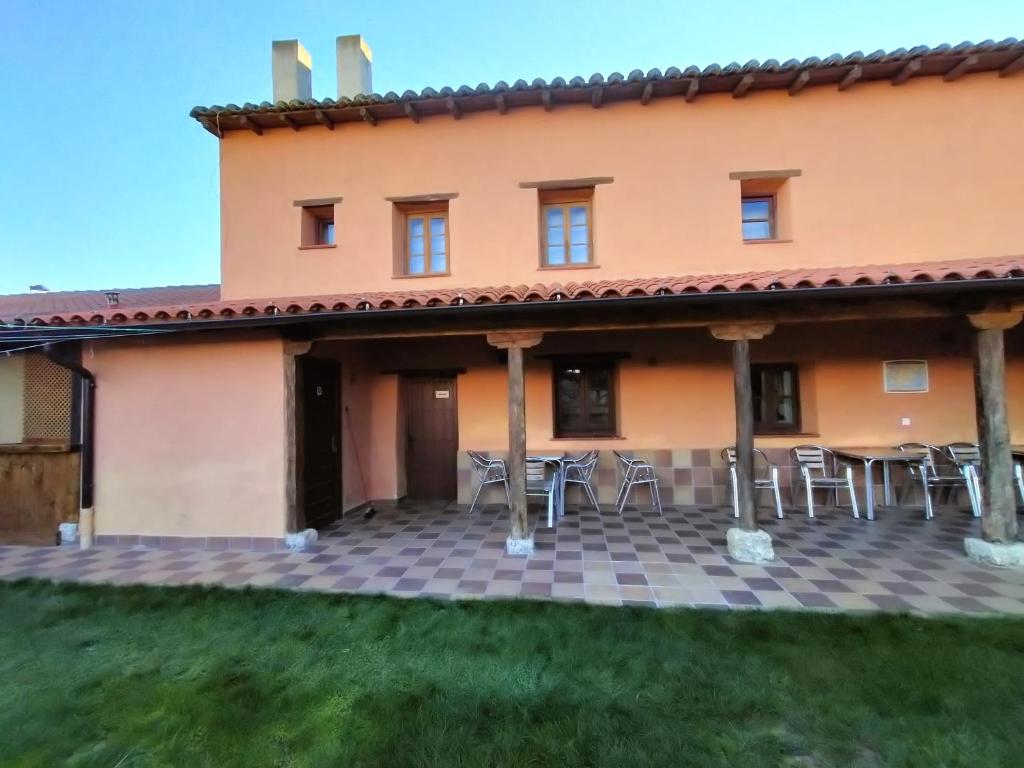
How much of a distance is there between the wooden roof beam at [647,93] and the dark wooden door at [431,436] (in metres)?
4.89

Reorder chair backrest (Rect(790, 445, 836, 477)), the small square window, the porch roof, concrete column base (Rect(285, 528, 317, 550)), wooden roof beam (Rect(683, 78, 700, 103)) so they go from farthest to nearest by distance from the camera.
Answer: the small square window → chair backrest (Rect(790, 445, 836, 477)) → wooden roof beam (Rect(683, 78, 700, 103)) → concrete column base (Rect(285, 528, 317, 550)) → the porch roof

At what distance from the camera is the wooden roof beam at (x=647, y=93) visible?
593 cm

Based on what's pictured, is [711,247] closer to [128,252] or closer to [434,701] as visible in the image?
[434,701]

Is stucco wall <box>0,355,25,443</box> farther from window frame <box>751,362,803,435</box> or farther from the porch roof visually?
window frame <box>751,362,803,435</box>

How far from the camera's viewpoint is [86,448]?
5199 millimetres

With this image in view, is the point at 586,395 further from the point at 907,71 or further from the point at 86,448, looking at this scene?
the point at 86,448

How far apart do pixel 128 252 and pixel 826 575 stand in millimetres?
21248

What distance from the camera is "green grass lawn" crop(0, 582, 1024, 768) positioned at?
2.06 m

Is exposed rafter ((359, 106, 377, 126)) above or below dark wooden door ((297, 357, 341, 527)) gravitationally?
above

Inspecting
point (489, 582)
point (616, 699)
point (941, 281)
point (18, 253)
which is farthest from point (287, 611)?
point (18, 253)

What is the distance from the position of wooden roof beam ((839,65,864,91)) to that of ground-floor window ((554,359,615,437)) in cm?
478

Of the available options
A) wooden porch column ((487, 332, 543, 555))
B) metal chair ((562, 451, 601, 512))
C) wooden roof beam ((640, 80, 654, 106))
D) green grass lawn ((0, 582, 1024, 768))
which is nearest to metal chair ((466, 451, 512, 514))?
metal chair ((562, 451, 601, 512))

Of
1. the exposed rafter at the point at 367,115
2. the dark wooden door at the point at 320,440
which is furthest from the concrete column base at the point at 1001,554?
the exposed rafter at the point at 367,115

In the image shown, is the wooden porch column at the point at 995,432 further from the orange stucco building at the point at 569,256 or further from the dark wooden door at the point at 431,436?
the dark wooden door at the point at 431,436
